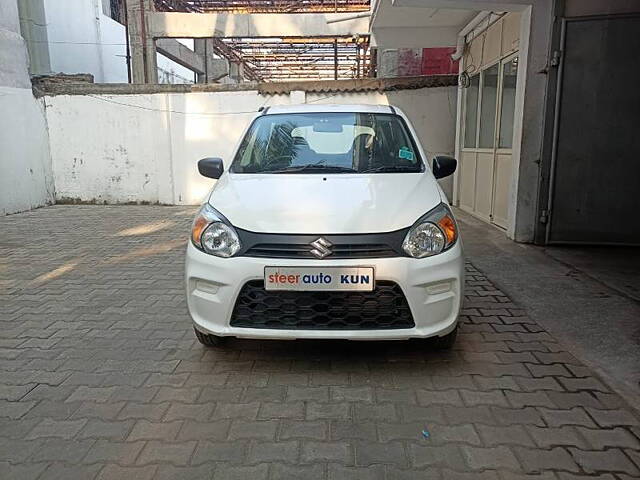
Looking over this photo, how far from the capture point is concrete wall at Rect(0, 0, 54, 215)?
9570mm

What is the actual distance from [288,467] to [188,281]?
131 cm

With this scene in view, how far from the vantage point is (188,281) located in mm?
3111

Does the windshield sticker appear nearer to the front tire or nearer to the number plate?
the number plate

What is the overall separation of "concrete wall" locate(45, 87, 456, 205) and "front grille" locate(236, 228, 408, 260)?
8083mm

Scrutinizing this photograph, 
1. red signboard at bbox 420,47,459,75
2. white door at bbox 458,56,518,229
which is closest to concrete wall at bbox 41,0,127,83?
red signboard at bbox 420,47,459,75

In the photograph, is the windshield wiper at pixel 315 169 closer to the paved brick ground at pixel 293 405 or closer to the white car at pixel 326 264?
the white car at pixel 326 264

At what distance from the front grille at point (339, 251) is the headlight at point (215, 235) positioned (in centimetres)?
23

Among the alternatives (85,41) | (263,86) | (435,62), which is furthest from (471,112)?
(85,41)

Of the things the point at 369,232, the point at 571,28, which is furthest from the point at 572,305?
the point at 571,28

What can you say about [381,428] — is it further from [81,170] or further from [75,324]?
[81,170]

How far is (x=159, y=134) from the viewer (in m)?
10.9

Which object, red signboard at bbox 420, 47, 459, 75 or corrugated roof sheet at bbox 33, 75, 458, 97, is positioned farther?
red signboard at bbox 420, 47, 459, 75

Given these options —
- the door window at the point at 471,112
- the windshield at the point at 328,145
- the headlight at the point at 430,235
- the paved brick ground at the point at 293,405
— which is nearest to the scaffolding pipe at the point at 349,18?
the door window at the point at 471,112

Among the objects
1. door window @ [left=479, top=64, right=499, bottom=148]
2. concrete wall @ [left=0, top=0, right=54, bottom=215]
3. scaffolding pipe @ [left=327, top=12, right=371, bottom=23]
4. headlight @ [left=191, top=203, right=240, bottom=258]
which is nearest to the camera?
headlight @ [left=191, top=203, right=240, bottom=258]
